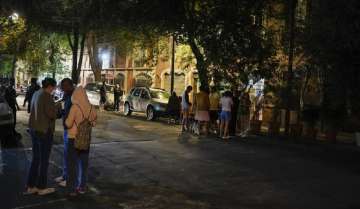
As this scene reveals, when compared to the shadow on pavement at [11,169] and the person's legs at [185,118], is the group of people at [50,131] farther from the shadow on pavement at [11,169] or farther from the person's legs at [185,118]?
the person's legs at [185,118]

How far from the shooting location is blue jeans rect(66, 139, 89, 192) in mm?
8594

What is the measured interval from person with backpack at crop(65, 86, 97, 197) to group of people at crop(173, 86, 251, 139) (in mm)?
10034

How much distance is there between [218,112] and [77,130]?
12.2 metres

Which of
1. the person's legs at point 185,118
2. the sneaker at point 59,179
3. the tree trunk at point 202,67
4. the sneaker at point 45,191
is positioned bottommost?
the sneaker at point 45,191

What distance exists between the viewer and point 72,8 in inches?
1068

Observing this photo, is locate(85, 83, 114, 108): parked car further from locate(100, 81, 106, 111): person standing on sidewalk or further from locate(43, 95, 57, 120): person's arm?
locate(43, 95, 57, 120): person's arm

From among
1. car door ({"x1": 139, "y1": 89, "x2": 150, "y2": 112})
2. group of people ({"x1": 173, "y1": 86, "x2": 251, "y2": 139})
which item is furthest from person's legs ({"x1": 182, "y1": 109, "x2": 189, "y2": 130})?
car door ({"x1": 139, "y1": 89, "x2": 150, "y2": 112})

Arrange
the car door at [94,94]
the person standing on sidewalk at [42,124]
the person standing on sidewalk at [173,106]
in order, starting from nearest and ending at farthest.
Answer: the person standing on sidewalk at [42,124] < the person standing on sidewalk at [173,106] < the car door at [94,94]

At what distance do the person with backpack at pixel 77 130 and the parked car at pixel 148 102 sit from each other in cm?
1751

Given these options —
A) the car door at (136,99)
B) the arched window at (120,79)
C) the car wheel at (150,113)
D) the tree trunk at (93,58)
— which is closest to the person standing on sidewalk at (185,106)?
the car wheel at (150,113)

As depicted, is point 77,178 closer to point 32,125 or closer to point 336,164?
point 32,125

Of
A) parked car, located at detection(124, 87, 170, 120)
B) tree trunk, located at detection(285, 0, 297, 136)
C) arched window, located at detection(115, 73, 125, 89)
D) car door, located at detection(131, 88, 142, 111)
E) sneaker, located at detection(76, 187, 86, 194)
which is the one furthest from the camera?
arched window, located at detection(115, 73, 125, 89)

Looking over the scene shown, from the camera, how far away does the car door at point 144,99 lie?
27391mm

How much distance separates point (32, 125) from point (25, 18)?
86.8ft
